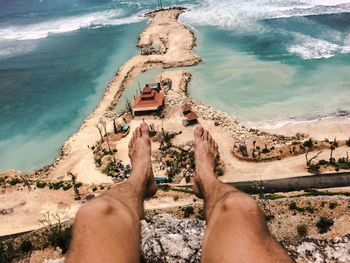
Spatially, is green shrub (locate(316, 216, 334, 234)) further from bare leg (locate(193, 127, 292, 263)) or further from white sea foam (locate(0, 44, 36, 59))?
white sea foam (locate(0, 44, 36, 59))

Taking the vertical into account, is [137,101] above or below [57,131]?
above

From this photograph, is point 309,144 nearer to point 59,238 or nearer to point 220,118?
point 220,118

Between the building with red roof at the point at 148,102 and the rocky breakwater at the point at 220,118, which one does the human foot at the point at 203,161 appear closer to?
the rocky breakwater at the point at 220,118

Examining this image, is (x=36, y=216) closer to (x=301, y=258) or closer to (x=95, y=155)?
(x=95, y=155)

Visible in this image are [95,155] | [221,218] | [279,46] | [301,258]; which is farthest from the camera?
[279,46]

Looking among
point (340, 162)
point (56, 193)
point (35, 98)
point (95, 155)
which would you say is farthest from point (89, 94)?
point (340, 162)

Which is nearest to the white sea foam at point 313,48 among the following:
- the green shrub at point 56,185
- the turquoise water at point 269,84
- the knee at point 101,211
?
the turquoise water at point 269,84

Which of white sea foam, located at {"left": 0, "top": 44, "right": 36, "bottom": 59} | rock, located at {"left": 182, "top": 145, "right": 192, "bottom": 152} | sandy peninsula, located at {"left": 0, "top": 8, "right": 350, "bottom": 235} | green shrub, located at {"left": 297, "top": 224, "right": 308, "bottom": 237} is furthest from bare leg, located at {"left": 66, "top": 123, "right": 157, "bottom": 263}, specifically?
white sea foam, located at {"left": 0, "top": 44, "right": 36, "bottom": 59}
